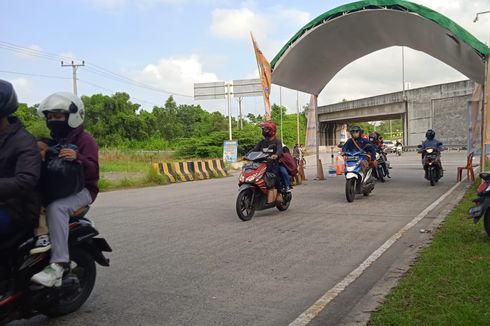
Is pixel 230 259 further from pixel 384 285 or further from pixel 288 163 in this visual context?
pixel 288 163

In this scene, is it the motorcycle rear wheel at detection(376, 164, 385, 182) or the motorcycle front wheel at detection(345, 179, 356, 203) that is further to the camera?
the motorcycle rear wheel at detection(376, 164, 385, 182)

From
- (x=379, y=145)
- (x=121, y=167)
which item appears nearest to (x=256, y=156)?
(x=379, y=145)

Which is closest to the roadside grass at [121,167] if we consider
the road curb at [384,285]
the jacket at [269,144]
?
the jacket at [269,144]

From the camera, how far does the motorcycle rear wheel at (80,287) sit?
13.3 ft

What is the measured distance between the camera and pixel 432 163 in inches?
559

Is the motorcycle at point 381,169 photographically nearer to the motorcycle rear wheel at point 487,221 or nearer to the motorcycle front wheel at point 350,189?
the motorcycle front wheel at point 350,189

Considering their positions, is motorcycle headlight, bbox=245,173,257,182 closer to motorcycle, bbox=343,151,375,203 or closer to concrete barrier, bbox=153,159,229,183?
motorcycle, bbox=343,151,375,203

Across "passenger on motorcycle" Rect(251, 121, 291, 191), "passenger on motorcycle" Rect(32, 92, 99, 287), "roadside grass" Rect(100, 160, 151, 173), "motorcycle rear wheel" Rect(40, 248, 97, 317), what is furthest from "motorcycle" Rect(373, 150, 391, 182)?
"roadside grass" Rect(100, 160, 151, 173)

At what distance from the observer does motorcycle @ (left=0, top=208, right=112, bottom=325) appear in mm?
3496

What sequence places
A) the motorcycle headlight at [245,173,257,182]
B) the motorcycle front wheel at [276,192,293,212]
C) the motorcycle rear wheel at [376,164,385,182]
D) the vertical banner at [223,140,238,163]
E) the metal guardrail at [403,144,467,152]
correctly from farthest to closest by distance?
1. the metal guardrail at [403,144,467,152]
2. the vertical banner at [223,140,238,163]
3. the motorcycle rear wheel at [376,164,385,182]
4. the motorcycle front wheel at [276,192,293,212]
5. the motorcycle headlight at [245,173,257,182]

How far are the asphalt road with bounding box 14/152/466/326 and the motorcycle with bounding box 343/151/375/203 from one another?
30 centimetres

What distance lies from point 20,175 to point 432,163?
12.8 metres

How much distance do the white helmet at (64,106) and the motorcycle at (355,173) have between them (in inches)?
316

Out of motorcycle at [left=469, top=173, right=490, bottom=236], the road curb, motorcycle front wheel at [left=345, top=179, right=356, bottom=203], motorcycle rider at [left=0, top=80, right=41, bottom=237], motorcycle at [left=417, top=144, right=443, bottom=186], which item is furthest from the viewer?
motorcycle at [left=417, top=144, right=443, bottom=186]
